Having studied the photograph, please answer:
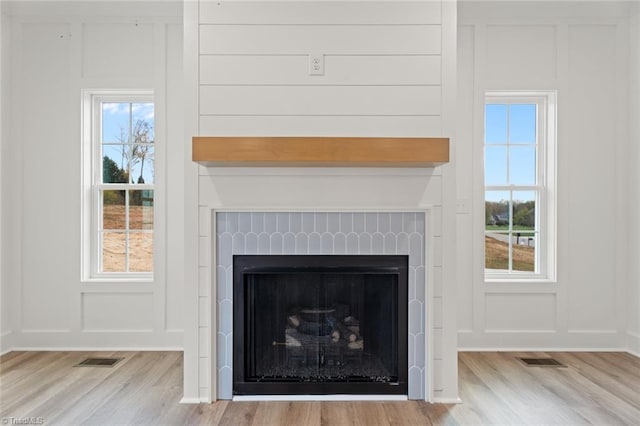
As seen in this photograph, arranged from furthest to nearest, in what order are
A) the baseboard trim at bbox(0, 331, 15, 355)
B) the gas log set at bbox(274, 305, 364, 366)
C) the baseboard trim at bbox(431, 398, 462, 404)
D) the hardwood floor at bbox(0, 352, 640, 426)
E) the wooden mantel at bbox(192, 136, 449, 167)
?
1. the baseboard trim at bbox(0, 331, 15, 355)
2. the gas log set at bbox(274, 305, 364, 366)
3. the baseboard trim at bbox(431, 398, 462, 404)
4. the hardwood floor at bbox(0, 352, 640, 426)
5. the wooden mantel at bbox(192, 136, 449, 167)

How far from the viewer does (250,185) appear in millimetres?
2633

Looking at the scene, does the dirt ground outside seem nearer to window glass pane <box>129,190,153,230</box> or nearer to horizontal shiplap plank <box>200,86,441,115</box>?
window glass pane <box>129,190,153,230</box>

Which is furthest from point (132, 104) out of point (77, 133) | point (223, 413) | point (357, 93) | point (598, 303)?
point (598, 303)

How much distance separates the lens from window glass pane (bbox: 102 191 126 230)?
381 centimetres

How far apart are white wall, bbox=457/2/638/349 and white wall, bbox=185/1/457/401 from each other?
1.14 meters

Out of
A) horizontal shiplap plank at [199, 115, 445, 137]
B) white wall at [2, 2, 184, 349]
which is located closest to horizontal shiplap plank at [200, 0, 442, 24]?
horizontal shiplap plank at [199, 115, 445, 137]

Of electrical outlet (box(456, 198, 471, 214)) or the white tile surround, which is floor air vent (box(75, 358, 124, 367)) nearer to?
the white tile surround

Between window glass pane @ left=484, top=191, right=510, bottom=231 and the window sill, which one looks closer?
the window sill

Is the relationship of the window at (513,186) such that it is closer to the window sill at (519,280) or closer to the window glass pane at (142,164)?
the window sill at (519,280)

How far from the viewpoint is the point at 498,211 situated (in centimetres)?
386

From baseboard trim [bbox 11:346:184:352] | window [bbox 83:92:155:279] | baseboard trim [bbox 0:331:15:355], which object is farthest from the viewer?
window [bbox 83:92:155:279]

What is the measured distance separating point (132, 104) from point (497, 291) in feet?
11.1

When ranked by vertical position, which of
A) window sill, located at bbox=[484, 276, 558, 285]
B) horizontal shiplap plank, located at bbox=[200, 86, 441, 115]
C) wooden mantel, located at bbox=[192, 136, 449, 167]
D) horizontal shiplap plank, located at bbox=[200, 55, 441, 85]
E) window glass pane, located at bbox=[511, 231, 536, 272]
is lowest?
window sill, located at bbox=[484, 276, 558, 285]

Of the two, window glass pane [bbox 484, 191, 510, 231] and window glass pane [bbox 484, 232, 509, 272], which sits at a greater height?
window glass pane [bbox 484, 191, 510, 231]
